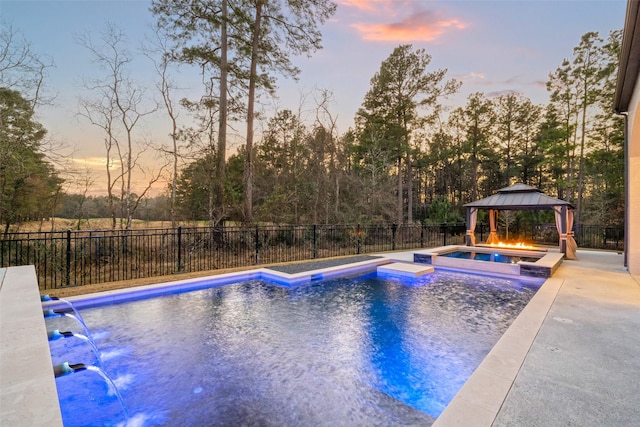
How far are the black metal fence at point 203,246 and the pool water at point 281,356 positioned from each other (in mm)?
2550

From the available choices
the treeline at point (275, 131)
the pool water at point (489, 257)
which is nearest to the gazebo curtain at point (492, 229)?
the pool water at point (489, 257)

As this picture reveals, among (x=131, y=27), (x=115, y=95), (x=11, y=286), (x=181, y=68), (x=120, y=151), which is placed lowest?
(x=11, y=286)

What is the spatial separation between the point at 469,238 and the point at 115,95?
14045 millimetres

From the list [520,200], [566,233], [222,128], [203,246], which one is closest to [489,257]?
[566,233]

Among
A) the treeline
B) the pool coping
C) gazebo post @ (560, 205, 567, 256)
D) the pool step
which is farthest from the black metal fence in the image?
gazebo post @ (560, 205, 567, 256)

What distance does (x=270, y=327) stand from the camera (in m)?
3.98

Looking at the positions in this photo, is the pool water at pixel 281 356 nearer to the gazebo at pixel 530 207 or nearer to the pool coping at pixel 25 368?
the pool coping at pixel 25 368

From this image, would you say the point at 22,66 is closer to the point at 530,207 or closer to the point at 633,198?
the point at 633,198

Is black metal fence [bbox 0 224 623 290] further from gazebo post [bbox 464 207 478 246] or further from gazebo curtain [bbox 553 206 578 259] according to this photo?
gazebo curtain [bbox 553 206 578 259]

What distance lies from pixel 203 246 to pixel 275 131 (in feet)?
26.0

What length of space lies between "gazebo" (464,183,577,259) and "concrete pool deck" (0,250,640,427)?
6.16 meters

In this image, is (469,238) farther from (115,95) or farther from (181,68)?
(115,95)

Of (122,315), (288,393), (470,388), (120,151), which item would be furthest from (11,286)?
(120,151)

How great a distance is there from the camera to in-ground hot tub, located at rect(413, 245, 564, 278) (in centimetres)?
695
